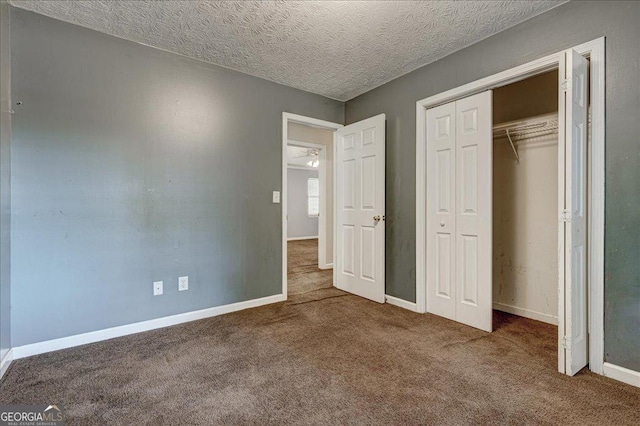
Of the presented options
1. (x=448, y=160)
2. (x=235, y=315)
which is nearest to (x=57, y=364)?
(x=235, y=315)

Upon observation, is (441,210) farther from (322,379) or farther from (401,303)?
(322,379)

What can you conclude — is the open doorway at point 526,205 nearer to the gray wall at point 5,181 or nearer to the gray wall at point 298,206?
the gray wall at point 5,181

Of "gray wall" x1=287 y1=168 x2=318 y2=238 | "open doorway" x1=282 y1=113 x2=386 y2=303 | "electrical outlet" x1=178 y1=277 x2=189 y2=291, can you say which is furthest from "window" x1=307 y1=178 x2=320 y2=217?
"electrical outlet" x1=178 y1=277 x2=189 y2=291

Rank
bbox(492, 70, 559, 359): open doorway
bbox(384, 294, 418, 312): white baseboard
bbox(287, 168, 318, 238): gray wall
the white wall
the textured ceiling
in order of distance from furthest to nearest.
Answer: bbox(287, 168, 318, 238): gray wall < the white wall < bbox(384, 294, 418, 312): white baseboard < bbox(492, 70, 559, 359): open doorway < the textured ceiling

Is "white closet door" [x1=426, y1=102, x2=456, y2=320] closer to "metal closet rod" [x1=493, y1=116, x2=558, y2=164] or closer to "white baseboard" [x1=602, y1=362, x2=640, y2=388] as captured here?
"metal closet rod" [x1=493, y1=116, x2=558, y2=164]

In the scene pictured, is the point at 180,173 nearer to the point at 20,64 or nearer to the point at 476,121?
the point at 20,64

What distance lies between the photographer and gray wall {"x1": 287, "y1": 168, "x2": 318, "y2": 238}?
995 cm

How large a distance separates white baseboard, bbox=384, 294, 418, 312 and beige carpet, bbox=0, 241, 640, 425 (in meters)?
0.34

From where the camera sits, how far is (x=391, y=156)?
11.2 feet

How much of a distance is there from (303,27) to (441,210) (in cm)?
205

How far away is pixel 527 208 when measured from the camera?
9.84 ft

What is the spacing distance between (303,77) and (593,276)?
10.0 ft

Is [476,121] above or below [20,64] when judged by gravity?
below

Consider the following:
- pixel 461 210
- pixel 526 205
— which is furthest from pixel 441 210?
pixel 526 205
